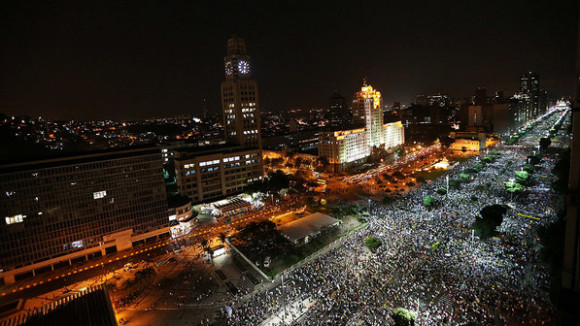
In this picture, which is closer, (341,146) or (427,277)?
(427,277)

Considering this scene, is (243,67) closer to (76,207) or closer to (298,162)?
(298,162)

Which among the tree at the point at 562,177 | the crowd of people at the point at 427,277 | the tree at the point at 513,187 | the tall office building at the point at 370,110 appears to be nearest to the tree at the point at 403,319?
the crowd of people at the point at 427,277

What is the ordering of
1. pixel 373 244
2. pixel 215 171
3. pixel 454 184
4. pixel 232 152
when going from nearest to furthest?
pixel 373 244 → pixel 454 184 → pixel 215 171 → pixel 232 152

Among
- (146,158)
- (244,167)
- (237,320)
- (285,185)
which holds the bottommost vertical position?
(237,320)

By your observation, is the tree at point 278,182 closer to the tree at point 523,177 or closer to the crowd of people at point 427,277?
the crowd of people at point 427,277

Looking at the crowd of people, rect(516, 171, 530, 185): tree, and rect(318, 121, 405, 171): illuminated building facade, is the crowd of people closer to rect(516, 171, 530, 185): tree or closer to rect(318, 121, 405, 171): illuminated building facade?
rect(516, 171, 530, 185): tree

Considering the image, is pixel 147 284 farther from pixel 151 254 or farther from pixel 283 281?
pixel 283 281

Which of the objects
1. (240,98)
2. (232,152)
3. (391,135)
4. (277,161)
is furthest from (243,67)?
(391,135)

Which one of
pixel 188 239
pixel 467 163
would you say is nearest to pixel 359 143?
pixel 467 163
